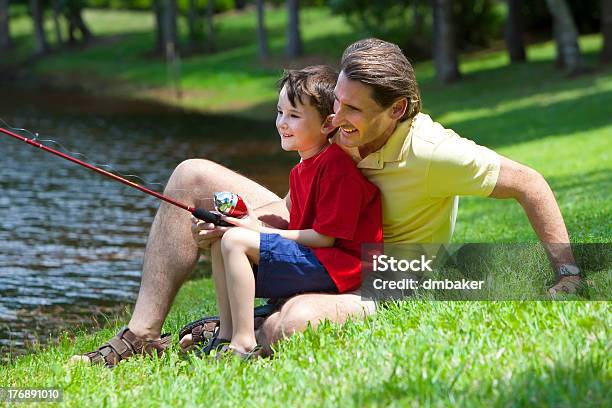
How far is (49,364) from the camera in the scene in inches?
216

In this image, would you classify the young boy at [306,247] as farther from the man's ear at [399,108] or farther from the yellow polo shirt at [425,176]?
the man's ear at [399,108]

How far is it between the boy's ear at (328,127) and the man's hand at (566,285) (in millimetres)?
1323

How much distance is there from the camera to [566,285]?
474 cm

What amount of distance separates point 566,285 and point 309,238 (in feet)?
3.93

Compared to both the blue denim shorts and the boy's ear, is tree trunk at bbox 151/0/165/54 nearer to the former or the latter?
the boy's ear

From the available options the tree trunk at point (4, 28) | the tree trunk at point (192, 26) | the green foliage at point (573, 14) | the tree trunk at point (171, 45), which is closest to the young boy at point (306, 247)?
the green foliage at point (573, 14)

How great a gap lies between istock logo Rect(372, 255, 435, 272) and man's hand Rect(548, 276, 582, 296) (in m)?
0.62

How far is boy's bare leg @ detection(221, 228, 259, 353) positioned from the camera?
481cm

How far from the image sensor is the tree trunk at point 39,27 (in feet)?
160

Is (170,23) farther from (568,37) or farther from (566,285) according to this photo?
(566,285)

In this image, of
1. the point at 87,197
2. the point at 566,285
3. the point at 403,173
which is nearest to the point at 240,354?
the point at 403,173

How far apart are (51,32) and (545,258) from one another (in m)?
56.2

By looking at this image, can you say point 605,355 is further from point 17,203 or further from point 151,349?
→ point 17,203
